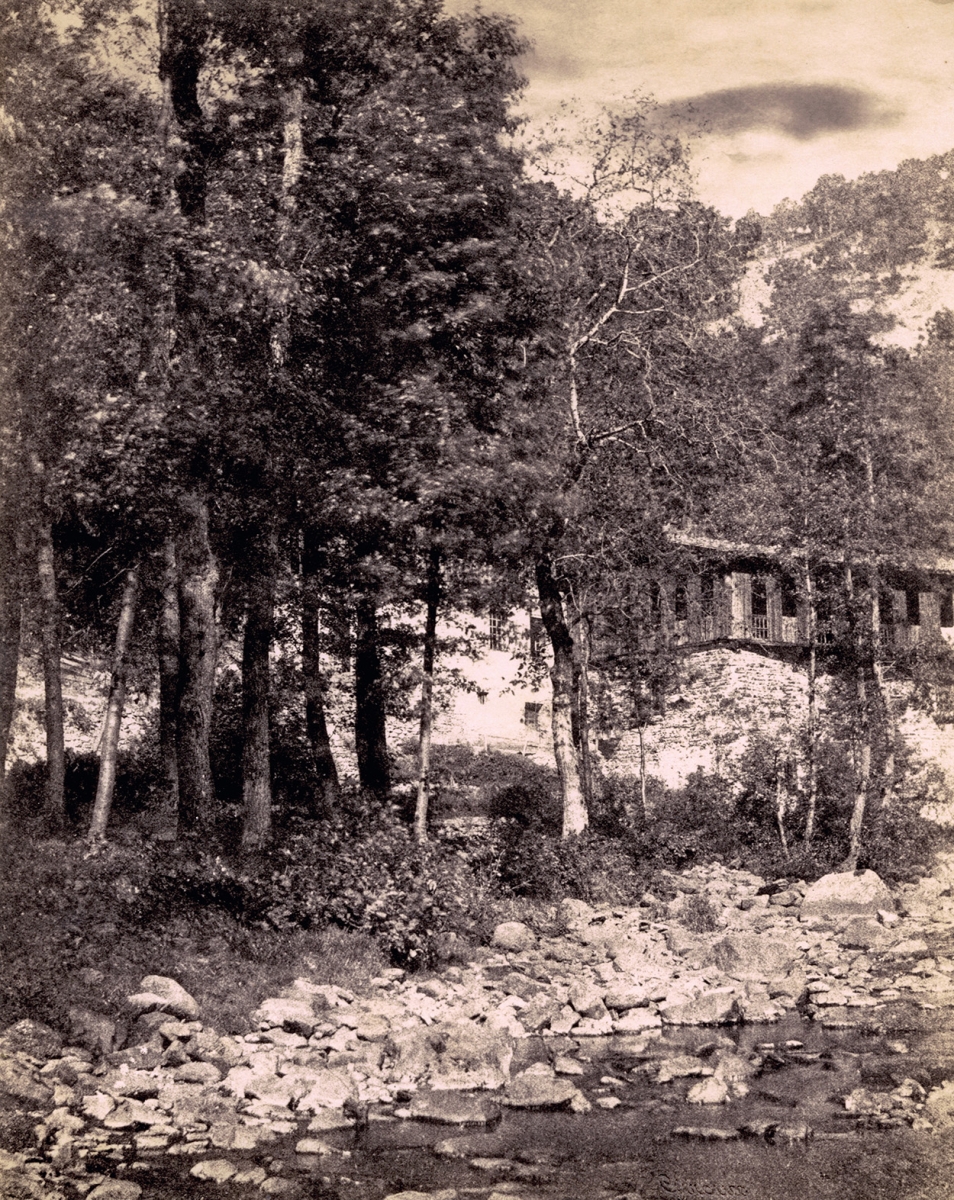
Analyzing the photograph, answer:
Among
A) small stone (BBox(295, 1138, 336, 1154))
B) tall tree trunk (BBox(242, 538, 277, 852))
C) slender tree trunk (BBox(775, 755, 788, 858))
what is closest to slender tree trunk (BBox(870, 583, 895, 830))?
slender tree trunk (BBox(775, 755, 788, 858))

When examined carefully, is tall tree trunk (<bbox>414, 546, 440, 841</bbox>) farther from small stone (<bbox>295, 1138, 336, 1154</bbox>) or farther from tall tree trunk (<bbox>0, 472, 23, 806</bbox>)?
small stone (<bbox>295, 1138, 336, 1154</bbox>)

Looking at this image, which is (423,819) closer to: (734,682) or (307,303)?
(307,303)

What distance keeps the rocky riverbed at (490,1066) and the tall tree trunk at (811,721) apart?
7005mm

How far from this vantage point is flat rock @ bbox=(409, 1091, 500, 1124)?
10453 mm

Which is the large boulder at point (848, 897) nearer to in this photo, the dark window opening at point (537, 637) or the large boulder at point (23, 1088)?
the dark window opening at point (537, 637)

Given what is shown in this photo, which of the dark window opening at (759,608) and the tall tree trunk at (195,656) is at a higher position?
the dark window opening at (759,608)

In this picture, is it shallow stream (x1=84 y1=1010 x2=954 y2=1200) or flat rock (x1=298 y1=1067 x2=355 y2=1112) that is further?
flat rock (x1=298 y1=1067 x2=355 y2=1112)

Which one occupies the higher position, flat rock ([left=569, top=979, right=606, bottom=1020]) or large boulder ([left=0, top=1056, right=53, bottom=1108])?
large boulder ([left=0, top=1056, right=53, bottom=1108])

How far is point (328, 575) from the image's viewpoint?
778 inches

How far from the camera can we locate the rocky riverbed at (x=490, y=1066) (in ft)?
30.4

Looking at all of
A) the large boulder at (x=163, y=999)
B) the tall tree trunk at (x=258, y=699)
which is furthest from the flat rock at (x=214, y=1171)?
the tall tree trunk at (x=258, y=699)

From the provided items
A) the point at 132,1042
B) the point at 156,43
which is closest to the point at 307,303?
the point at 156,43

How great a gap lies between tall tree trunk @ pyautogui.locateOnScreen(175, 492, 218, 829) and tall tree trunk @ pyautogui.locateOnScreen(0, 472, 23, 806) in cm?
242

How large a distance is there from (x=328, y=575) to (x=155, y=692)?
379 inches
